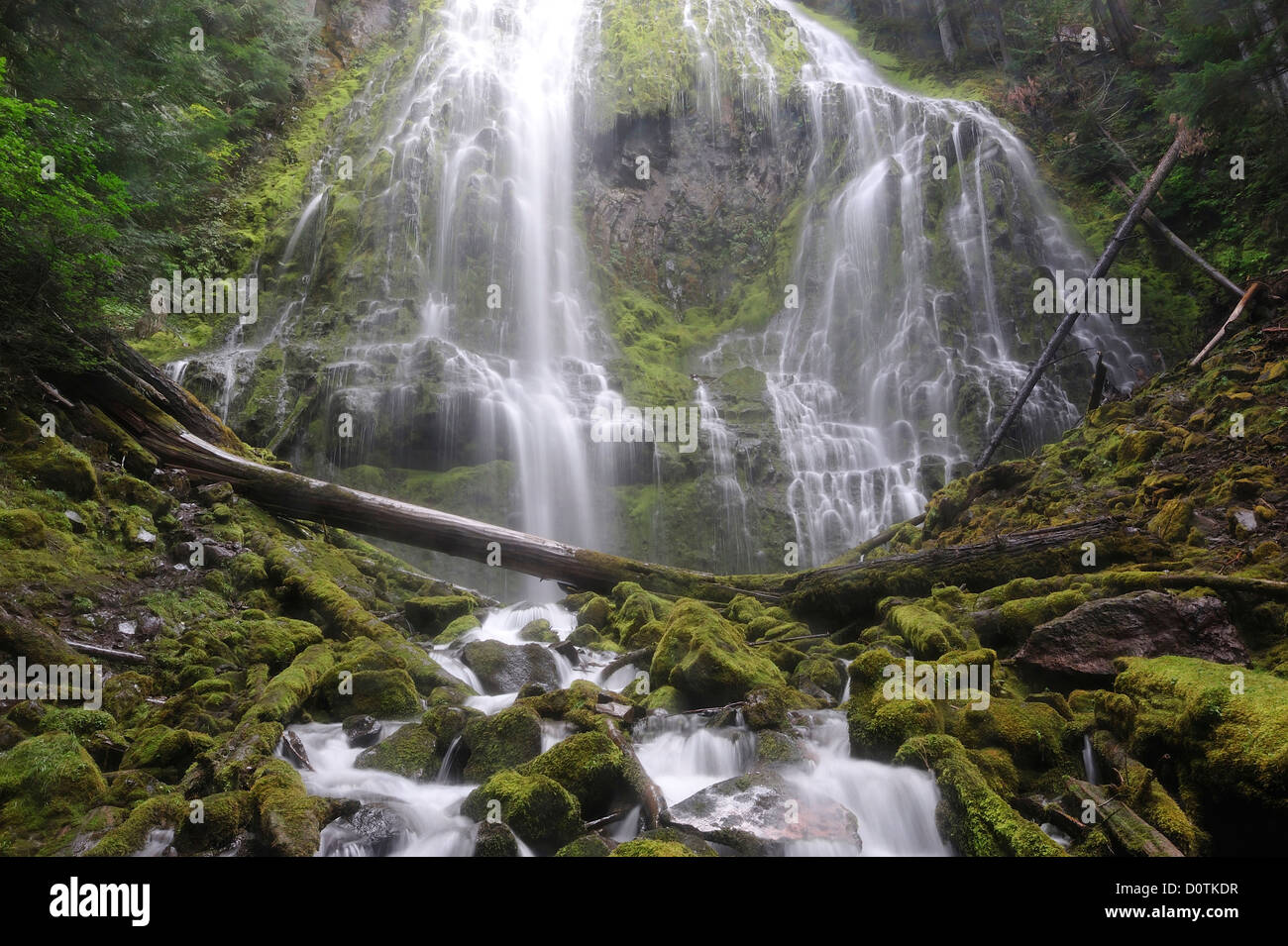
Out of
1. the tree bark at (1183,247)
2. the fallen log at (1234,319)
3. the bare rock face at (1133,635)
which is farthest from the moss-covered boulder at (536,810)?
the tree bark at (1183,247)

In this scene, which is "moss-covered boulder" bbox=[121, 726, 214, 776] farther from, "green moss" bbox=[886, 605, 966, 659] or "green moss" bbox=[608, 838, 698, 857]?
"green moss" bbox=[886, 605, 966, 659]

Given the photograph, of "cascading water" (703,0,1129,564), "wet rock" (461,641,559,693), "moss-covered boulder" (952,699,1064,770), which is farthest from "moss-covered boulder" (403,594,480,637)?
"cascading water" (703,0,1129,564)

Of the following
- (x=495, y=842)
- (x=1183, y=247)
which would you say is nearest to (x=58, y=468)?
(x=495, y=842)

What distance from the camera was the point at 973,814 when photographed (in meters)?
3.55

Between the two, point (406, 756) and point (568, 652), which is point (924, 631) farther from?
point (406, 756)

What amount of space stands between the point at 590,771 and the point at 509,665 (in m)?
2.60

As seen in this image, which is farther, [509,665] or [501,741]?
[509,665]

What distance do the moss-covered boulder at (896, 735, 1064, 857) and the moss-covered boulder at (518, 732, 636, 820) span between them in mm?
1809

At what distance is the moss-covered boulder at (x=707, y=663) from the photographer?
17.8 ft

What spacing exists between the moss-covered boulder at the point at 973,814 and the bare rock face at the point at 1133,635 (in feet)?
4.76

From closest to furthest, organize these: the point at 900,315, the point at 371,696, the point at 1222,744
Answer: the point at 1222,744
the point at 371,696
the point at 900,315

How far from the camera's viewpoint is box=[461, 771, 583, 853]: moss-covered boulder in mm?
3701

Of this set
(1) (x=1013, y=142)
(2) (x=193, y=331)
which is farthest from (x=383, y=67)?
(1) (x=1013, y=142)
